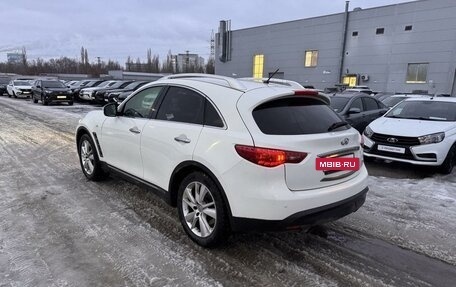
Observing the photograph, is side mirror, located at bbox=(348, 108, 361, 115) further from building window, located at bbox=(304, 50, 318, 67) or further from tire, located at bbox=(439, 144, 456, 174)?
building window, located at bbox=(304, 50, 318, 67)

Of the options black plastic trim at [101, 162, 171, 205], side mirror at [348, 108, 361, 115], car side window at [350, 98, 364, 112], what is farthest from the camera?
car side window at [350, 98, 364, 112]

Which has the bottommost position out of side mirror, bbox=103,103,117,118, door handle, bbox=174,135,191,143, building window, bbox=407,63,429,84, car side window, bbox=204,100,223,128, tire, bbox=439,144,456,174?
tire, bbox=439,144,456,174

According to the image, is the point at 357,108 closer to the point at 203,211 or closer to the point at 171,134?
the point at 171,134

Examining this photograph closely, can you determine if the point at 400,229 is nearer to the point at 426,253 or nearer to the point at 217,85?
the point at 426,253

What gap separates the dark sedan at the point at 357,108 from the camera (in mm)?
8875

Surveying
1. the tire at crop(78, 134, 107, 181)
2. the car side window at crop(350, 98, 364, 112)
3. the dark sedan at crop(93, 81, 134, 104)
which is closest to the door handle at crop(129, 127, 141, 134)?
the tire at crop(78, 134, 107, 181)

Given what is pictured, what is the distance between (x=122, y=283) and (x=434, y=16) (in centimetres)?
3721

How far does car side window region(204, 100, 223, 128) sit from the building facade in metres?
33.9

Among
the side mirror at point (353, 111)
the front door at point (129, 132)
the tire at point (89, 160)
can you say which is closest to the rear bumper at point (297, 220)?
the front door at point (129, 132)

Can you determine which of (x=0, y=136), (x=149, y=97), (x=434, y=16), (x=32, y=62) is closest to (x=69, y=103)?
(x=0, y=136)

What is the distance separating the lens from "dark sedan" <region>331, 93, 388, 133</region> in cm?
888

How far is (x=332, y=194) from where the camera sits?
3314 millimetres

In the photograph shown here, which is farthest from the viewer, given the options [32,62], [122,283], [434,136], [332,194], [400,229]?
[32,62]

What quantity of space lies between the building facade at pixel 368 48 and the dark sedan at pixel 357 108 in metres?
26.1
